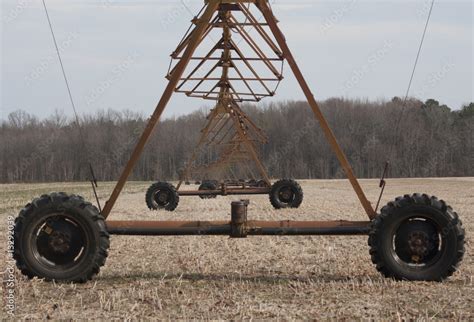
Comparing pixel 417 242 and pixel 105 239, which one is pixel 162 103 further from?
pixel 417 242

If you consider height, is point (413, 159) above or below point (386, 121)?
below

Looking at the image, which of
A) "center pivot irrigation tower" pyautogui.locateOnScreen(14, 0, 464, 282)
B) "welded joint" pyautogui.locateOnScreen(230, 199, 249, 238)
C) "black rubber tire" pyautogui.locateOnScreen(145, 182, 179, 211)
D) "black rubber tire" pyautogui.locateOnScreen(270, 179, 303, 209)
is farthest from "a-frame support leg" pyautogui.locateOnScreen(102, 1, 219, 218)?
"black rubber tire" pyautogui.locateOnScreen(270, 179, 303, 209)

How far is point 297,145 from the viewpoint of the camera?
287 feet

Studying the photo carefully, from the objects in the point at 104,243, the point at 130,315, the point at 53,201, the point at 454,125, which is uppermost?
the point at 454,125

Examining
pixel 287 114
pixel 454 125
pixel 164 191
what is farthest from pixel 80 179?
pixel 164 191

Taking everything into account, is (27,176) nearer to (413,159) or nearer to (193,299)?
(413,159)

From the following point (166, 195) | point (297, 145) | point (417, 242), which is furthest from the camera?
point (297, 145)

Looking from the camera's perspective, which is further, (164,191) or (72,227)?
(164,191)

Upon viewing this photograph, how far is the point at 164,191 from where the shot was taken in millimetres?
22500

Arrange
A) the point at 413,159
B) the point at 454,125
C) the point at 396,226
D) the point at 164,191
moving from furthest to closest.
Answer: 1. the point at 454,125
2. the point at 413,159
3. the point at 164,191
4. the point at 396,226

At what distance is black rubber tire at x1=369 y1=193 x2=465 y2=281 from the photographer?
7.73m

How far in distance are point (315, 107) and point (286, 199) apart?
1503cm

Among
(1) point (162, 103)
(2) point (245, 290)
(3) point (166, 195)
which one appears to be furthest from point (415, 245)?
(3) point (166, 195)

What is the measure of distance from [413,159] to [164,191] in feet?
224
